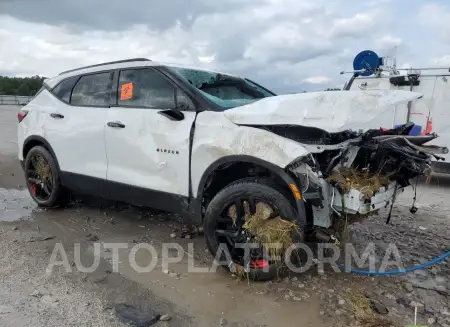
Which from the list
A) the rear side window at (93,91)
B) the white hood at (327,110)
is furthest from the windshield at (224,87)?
the rear side window at (93,91)

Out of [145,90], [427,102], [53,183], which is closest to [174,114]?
[145,90]

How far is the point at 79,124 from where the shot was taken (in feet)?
15.9

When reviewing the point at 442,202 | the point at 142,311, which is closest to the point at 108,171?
the point at 142,311

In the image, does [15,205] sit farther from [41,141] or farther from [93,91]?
Answer: [93,91]

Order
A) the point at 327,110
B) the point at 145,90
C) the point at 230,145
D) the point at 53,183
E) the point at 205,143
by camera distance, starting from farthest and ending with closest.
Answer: the point at 53,183
the point at 145,90
the point at 205,143
the point at 230,145
the point at 327,110

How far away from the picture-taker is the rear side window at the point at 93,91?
15.5ft

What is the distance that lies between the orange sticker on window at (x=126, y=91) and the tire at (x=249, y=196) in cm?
160

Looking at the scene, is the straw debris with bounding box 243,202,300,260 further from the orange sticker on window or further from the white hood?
the orange sticker on window

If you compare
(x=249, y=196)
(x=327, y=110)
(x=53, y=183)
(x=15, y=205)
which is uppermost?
(x=327, y=110)

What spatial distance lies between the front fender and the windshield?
0.26m

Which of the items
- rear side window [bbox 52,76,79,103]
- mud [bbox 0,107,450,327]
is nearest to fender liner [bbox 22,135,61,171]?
rear side window [bbox 52,76,79,103]

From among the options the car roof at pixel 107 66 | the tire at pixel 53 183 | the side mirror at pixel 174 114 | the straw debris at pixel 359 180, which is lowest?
the tire at pixel 53 183

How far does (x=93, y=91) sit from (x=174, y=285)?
2564 millimetres

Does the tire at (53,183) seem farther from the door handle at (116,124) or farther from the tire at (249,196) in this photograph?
the tire at (249,196)
